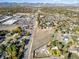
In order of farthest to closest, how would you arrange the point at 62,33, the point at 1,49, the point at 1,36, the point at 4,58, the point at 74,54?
1. the point at 62,33
2. the point at 1,36
3. the point at 1,49
4. the point at 74,54
5. the point at 4,58

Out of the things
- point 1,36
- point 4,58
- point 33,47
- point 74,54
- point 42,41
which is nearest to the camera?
point 4,58

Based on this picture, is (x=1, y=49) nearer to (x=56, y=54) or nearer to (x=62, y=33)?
(x=56, y=54)

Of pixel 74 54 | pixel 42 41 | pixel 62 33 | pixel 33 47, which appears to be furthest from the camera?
pixel 62 33

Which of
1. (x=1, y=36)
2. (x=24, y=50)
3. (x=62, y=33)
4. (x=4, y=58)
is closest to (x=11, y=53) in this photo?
(x=4, y=58)

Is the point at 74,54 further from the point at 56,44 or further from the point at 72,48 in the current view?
the point at 56,44

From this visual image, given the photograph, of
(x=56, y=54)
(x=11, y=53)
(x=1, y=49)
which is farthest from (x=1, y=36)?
(x=56, y=54)

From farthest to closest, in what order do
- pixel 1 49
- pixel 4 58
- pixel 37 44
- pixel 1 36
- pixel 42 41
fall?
pixel 1 36 → pixel 42 41 → pixel 37 44 → pixel 1 49 → pixel 4 58

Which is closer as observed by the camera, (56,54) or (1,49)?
(56,54)

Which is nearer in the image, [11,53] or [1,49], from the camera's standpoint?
[11,53]
